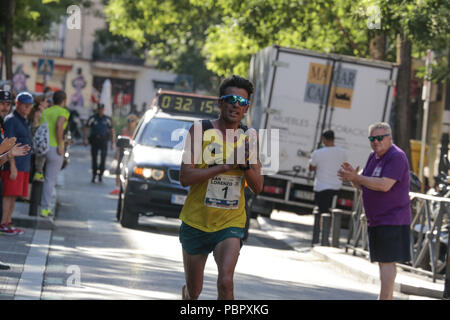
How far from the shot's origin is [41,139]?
14.8 meters

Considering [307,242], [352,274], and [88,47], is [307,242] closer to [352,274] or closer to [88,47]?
[352,274]

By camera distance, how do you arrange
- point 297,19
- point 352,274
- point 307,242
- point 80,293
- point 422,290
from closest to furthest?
point 80,293 → point 422,290 → point 352,274 → point 307,242 → point 297,19

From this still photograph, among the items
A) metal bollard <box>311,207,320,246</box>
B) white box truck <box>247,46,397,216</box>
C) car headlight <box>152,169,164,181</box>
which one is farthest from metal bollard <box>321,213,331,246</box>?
white box truck <box>247,46,397,216</box>

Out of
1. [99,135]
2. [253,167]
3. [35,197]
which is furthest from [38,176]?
[99,135]

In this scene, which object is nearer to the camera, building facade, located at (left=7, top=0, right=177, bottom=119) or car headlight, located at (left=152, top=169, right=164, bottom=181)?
car headlight, located at (left=152, top=169, right=164, bottom=181)

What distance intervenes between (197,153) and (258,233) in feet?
37.2

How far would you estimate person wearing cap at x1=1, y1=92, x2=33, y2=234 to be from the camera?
41.8 feet

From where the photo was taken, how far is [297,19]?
77.5ft

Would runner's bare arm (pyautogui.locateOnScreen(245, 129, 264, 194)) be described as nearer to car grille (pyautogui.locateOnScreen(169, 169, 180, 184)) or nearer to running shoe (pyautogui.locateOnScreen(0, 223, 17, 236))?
running shoe (pyautogui.locateOnScreen(0, 223, 17, 236))

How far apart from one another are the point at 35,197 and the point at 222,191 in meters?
8.51

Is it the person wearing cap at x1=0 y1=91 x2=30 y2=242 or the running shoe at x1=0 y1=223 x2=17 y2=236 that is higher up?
the person wearing cap at x1=0 y1=91 x2=30 y2=242

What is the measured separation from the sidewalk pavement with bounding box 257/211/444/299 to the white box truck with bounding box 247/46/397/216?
0.79m
